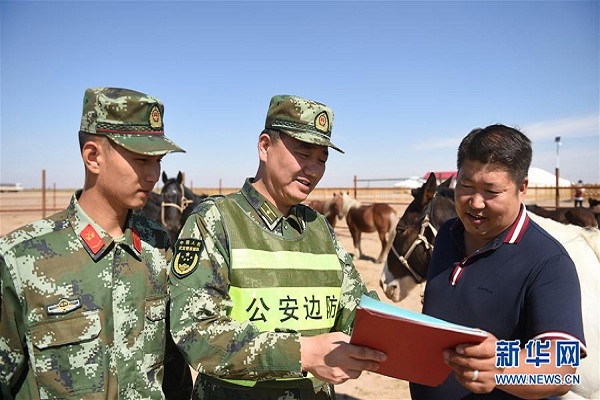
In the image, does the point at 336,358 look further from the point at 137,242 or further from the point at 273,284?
the point at 137,242

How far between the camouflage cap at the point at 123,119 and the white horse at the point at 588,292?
2499mm

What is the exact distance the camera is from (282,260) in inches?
69.0

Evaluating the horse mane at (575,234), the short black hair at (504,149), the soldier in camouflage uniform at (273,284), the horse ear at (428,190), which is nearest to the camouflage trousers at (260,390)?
the soldier in camouflage uniform at (273,284)

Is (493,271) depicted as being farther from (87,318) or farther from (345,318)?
(87,318)

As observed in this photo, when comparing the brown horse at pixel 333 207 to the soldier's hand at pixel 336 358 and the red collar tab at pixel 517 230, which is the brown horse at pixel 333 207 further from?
the soldier's hand at pixel 336 358

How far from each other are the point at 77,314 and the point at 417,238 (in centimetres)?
306

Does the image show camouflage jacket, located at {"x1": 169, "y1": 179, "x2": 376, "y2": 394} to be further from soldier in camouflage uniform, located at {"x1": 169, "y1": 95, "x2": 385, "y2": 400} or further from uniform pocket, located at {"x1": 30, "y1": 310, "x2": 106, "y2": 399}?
uniform pocket, located at {"x1": 30, "y1": 310, "x2": 106, "y2": 399}

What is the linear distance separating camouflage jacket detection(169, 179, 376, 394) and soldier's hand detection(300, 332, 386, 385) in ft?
0.13

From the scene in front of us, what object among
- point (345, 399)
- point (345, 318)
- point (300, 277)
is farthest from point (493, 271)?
point (345, 399)

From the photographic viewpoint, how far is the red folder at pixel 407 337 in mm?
1122

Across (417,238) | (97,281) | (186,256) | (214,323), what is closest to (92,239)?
(97,281)

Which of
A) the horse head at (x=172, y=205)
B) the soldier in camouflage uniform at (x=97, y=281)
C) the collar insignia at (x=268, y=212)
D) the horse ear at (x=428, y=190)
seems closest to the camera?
the soldier in camouflage uniform at (x=97, y=281)

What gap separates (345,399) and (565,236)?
3079 millimetres

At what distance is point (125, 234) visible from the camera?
1783 millimetres
